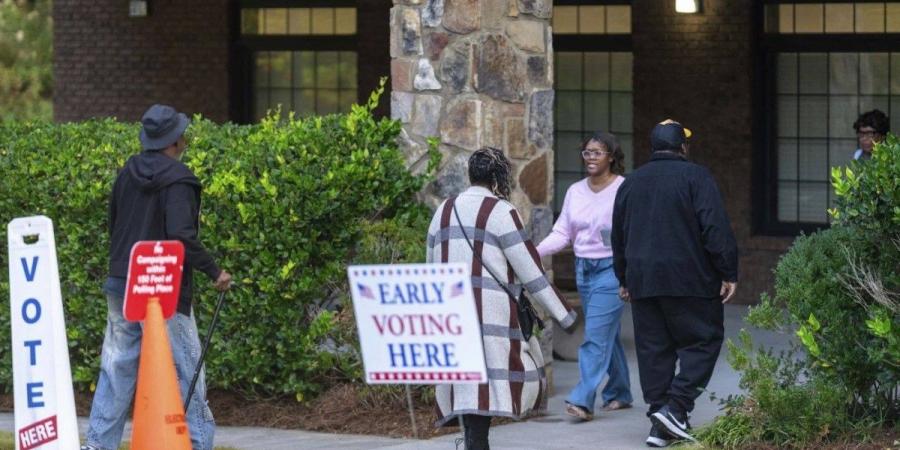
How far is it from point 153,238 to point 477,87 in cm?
265

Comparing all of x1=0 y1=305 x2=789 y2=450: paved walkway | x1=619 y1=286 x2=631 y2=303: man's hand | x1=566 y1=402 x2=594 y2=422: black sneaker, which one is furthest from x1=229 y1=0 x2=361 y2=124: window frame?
x1=619 y1=286 x2=631 y2=303: man's hand

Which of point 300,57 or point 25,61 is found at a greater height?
point 25,61

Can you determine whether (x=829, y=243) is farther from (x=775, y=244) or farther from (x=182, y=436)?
(x=775, y=244)

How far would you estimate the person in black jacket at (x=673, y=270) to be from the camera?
8609 millimetres

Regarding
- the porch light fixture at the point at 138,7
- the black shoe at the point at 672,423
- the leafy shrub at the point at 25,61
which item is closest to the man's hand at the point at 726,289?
the black shoe at the point at 672,423

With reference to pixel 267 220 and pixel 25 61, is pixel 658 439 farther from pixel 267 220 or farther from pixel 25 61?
pixel 25 61

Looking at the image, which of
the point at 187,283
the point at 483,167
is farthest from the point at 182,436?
the point at 483,167

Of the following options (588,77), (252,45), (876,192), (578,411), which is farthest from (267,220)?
(252,45)

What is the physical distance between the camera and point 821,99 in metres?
15.4

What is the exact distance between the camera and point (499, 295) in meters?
7.68

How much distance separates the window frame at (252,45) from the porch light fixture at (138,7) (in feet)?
3.46

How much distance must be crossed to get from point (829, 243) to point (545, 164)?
2281 mm

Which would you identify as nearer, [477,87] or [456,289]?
[456,289]

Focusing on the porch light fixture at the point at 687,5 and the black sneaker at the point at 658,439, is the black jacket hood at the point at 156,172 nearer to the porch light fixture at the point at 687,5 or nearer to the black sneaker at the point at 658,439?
the black sneaker at the point at 658,439
